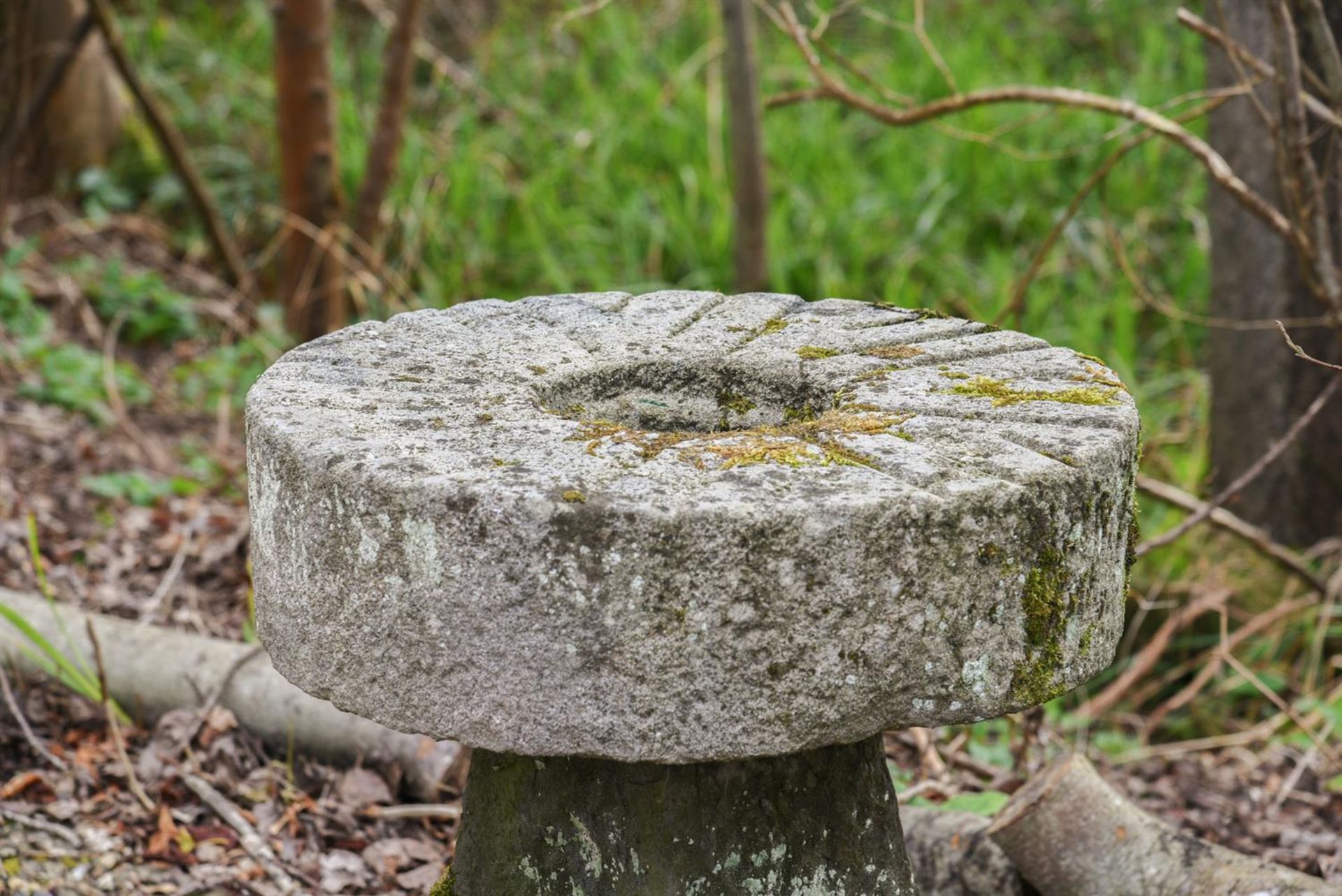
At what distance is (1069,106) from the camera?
3.09 m

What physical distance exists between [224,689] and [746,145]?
2.34 metres

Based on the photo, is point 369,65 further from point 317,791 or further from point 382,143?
point 317,791

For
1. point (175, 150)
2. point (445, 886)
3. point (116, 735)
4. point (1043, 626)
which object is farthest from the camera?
point (175, 150)

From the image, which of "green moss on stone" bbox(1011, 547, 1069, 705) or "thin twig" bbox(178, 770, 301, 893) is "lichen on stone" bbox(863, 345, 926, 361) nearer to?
"green moss on stone" bbox(1011, 547, 1069, 705)

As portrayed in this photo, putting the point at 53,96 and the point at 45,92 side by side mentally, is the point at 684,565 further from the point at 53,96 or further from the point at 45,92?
the point at 53,96

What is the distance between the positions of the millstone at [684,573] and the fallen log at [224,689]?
0.90m

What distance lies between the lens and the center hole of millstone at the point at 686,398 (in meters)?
2.25

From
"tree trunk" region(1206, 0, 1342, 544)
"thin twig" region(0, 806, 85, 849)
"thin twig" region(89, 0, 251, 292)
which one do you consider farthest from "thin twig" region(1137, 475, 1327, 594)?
"thin twig" region(89, 0, 251, 292)

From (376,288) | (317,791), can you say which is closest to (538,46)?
(376,288)

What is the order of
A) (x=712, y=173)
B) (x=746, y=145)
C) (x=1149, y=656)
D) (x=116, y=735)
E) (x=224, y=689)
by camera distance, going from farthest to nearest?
(x=712, y=173) < (x=746, y=145) < (x=1149, y=656) < (x=224, y=689) < (x=116, y=735)

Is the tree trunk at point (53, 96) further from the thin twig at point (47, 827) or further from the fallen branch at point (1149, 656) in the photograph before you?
the fallen branch at point (1149, 656)

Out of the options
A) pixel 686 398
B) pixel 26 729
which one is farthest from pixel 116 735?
pixel 686 398

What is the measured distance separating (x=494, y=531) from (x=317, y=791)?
5.03 feet

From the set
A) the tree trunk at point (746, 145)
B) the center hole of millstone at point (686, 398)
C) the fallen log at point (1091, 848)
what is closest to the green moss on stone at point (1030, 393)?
the center hole of millstone at point (686, 398)
